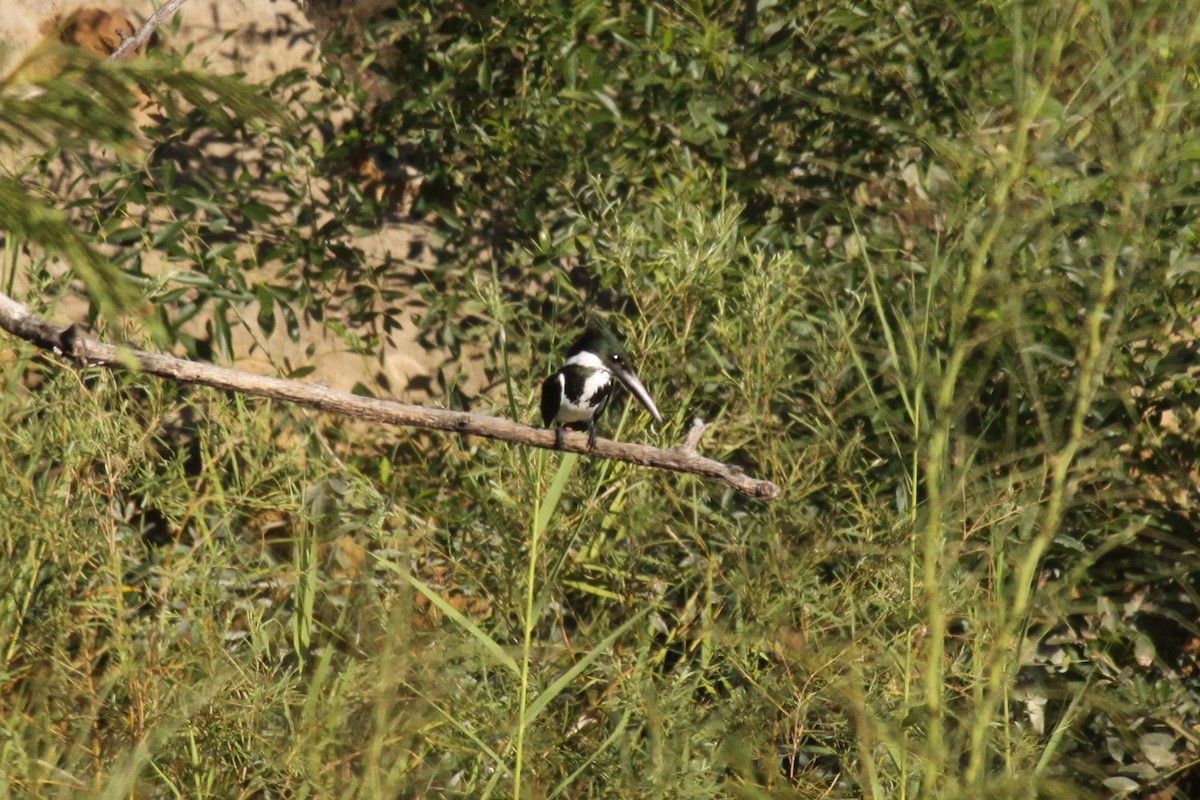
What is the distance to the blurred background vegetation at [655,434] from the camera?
71.5 inches

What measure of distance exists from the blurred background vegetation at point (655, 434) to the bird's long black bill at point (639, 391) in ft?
0.30

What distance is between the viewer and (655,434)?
326cm

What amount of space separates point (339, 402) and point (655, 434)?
3.82 ft

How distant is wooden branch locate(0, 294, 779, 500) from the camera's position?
1.94 m

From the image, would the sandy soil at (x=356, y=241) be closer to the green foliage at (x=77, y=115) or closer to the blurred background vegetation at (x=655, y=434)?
the blurred background vegetation at (x=655, y=434)

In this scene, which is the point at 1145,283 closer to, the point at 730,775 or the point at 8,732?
the point at 730,775

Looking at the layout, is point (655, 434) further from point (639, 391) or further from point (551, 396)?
point (551, 396)

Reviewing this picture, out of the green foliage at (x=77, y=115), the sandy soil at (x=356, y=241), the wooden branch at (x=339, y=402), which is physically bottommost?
the sandy soil at (x=356, y=241)

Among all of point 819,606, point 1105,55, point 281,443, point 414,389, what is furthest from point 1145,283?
point 414,389

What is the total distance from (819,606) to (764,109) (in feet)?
6.14

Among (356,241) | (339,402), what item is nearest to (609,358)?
(339,402)

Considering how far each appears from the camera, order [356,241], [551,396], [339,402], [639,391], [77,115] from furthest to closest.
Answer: [356,241] → [551,396] → [639,391] → [339,402] → [77,115]

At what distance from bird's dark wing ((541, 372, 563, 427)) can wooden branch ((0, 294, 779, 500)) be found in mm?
968

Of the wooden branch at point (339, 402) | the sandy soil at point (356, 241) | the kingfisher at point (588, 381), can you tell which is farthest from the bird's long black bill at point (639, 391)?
the sandy soil at point (356, 241)
